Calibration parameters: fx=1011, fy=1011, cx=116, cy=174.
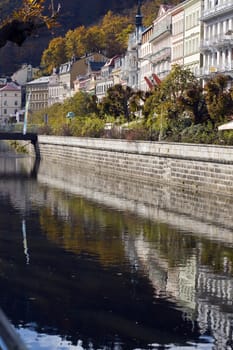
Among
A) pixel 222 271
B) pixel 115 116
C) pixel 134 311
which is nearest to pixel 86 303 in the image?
pixel 134 311

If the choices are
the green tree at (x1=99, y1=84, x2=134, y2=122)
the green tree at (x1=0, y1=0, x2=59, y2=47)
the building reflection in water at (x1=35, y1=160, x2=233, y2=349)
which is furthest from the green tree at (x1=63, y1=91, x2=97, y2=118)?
the green tree at (x1=0, y1=0, x2=59, y2=47)

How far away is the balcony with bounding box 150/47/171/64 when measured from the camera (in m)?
108

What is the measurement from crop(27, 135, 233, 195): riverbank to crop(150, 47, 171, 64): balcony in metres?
20.3

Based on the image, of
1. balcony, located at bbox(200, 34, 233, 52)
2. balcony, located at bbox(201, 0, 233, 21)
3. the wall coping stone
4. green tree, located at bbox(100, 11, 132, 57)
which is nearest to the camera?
the wall coping stone

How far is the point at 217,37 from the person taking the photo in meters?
84.9

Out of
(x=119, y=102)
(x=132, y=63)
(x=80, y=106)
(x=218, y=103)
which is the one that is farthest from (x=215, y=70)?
(x=132, y=63)

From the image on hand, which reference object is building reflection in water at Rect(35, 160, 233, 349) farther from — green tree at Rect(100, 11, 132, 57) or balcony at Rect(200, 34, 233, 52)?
green tree at Rect(100, 11, 132, 57)

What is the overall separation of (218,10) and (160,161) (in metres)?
27.4

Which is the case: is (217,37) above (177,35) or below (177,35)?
below

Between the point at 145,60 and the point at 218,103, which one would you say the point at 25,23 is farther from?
the point at 145,60

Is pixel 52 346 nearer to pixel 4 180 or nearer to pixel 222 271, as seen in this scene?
pixel 222 271

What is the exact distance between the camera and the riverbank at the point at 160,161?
162 feet

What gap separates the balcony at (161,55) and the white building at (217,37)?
17923 millimetres

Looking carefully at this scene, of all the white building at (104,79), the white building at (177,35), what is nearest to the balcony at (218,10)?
the white building at (177,35)
